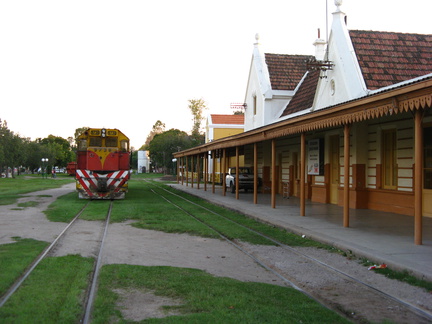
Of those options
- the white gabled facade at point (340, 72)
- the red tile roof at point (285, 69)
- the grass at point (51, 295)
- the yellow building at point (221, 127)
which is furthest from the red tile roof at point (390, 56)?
the yellow building at point (221, 127)

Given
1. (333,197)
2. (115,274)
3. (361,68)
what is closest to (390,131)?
(361,68)

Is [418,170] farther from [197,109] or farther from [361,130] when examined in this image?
[197,109]

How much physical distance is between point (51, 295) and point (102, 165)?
1682cm

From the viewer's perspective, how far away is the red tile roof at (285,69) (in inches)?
1156

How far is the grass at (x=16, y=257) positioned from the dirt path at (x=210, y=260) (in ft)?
1.58

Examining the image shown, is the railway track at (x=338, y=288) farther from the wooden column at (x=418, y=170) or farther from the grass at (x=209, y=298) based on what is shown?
the wooden column at (x=418, y=170)

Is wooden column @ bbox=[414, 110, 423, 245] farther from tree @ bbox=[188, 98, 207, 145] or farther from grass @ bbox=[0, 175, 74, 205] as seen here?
tree @ bbox=[188, 98, 207, 145]

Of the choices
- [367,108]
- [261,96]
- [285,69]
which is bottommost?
[367,108]

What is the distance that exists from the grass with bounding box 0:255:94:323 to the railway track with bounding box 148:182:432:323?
3147 millimetres

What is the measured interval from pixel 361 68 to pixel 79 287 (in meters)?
→ 14.5

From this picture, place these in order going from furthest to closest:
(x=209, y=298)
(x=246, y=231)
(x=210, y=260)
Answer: (x=246, y=231) < (x=210, y=260) < (x=209, y=298)

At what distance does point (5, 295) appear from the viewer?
577 centimetres

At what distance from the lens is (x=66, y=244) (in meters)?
9.88

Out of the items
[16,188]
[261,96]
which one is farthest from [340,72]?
[16,188]
